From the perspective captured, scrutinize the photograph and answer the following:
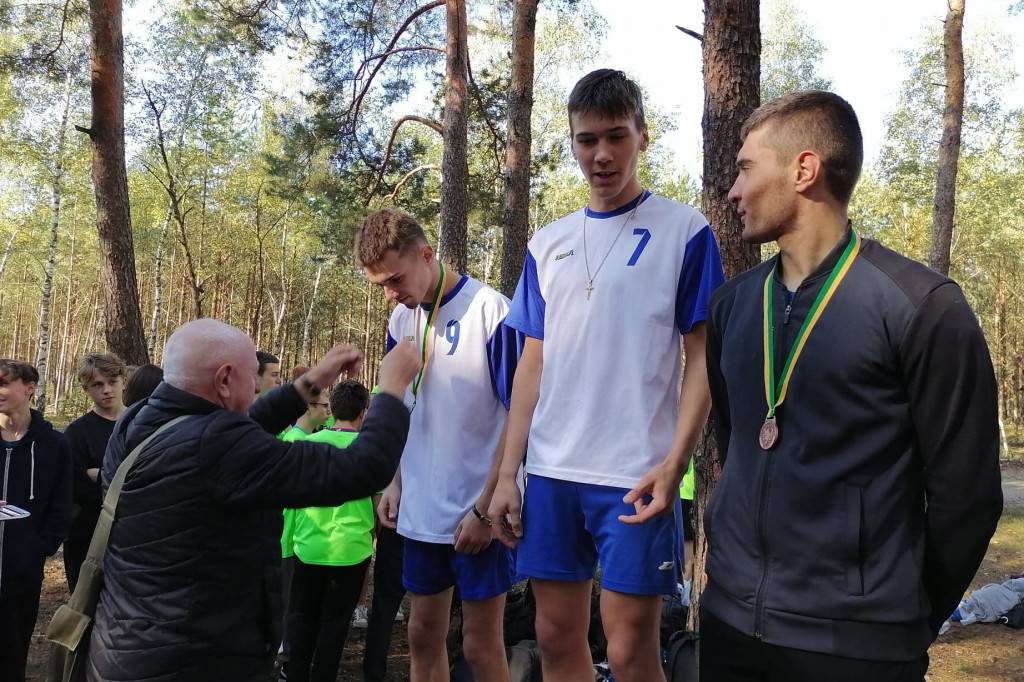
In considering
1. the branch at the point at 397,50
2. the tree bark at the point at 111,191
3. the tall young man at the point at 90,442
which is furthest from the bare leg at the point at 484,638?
the branch at the point at 397,50

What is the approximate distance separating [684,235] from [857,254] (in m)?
0.68

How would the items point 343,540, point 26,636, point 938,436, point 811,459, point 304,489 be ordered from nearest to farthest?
point 938,436
point 811,459
point 304,489
point 26,636
point 343,540

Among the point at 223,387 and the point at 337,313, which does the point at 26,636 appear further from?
the point at 337,313

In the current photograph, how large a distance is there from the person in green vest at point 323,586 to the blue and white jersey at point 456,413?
1509 millimetres

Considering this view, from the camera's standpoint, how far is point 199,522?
2.38 meters

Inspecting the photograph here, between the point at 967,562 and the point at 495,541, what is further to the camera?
the point at 495,541

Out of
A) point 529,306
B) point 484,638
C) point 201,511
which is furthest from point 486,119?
point 201,511

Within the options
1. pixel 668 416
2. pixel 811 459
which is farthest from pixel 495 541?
pixel 811 459

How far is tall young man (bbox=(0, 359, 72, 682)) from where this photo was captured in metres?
4.21

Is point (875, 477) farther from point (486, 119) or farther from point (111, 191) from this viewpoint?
point (486, 119)

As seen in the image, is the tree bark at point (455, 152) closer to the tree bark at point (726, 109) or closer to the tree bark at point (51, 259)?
the tree bark at point (726, 109)

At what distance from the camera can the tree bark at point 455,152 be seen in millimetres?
11031

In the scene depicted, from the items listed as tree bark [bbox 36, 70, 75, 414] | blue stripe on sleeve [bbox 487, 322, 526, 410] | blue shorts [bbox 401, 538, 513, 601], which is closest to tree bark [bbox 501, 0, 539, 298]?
blue stripe on sleeve [bbox 487, 322, 526, 410]

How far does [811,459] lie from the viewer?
68.9 inches
